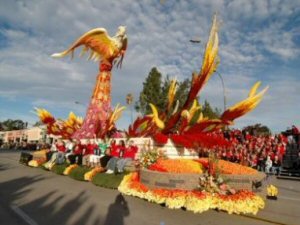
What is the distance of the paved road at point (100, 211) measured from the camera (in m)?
7.90

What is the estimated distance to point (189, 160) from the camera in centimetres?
1238

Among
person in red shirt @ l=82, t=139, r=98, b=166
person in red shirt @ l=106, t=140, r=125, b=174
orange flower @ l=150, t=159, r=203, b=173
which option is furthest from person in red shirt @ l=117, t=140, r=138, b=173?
person in red shirt @ l=82, t=139, r=98, b=166

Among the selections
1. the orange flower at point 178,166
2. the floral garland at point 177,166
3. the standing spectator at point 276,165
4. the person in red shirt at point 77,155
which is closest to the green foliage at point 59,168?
the person in red shirt at point 77,155

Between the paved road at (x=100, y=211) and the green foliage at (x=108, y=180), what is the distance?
0.57 meters

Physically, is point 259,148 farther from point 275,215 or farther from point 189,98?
point 275,215

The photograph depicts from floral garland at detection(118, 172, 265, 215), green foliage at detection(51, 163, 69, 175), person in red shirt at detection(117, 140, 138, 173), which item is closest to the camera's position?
floral garland at detection(118, 172, 265, 215)

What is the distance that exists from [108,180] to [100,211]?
4.40 m

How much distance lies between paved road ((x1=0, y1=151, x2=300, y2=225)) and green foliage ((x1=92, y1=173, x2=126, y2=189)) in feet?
1.87

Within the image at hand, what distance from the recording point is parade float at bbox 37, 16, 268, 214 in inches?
369

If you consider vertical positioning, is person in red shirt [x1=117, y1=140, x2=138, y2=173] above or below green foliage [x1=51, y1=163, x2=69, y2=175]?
above

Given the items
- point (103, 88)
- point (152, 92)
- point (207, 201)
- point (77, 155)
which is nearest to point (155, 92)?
point (152, 92)

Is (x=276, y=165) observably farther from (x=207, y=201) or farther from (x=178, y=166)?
(x=207, y=201)

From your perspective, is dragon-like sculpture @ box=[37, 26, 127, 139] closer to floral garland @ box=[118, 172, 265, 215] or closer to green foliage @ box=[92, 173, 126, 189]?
green foliage @ box=[92, 173, 126, 189]

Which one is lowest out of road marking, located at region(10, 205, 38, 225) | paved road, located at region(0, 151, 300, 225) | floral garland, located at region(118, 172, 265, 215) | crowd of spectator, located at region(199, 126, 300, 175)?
road marking, located at region(10, 205, 38, 225)
